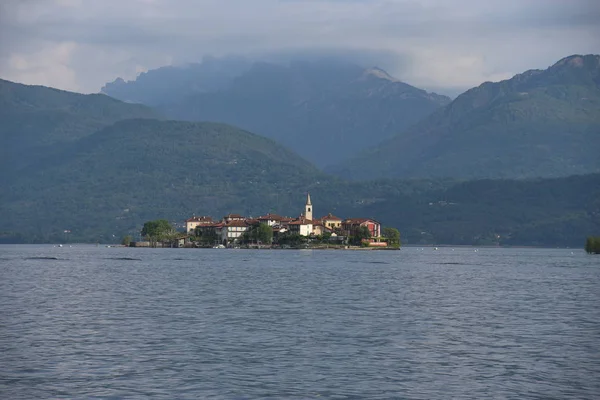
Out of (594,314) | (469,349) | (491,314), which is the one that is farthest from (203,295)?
(469,349)

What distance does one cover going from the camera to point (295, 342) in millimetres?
64000

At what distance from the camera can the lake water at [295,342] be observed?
48844 mm

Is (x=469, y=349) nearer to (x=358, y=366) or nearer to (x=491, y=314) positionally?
(x=358, y=366)

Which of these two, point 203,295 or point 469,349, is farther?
point 203,295

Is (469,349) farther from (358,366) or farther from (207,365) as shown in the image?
(207,365)

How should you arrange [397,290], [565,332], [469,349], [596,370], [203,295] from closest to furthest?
[596,370] < [469,349] < [565,332] < [203,295] < [397,290]

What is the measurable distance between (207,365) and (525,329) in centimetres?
2826

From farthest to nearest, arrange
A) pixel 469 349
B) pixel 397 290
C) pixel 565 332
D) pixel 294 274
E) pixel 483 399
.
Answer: pixel 294 274 → pixel 397 290 → pixel 565 332 → pixel 469 349 → pixel 483 399

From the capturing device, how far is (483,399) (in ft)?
152

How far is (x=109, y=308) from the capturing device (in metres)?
86.0

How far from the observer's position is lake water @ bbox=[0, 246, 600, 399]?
48.8m

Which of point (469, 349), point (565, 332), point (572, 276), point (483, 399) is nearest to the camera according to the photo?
point (483, 399)

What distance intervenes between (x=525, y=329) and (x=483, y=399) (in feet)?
92.3

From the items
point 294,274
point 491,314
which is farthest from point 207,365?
point 294,274
